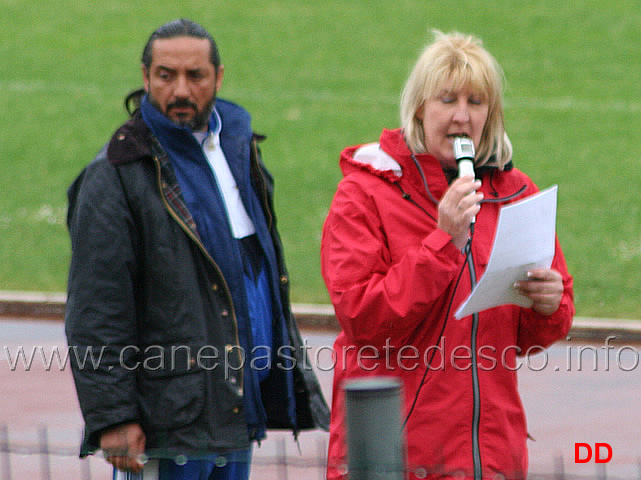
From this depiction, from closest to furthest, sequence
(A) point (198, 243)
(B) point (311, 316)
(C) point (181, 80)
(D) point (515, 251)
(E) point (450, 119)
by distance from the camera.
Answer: (D) point (515, 251) < (E) point (450, 119) < (A) point (198, 243) < (C) point (181, 80) < (B) point (311, 316)

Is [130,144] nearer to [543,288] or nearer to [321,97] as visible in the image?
[543,288]

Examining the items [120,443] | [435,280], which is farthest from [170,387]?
[435,280]

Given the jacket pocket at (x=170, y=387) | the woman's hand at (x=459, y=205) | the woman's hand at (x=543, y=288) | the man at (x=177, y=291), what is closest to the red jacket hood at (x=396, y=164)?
the woman's hand at (x=459, y=205)

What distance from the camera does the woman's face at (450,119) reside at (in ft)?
11.4

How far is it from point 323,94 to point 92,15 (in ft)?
30.0

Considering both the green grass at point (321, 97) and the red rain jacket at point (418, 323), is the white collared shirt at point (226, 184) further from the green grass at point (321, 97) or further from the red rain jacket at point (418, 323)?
the green grass at point (321, 97)

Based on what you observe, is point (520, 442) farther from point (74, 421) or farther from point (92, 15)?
point (92, 15)

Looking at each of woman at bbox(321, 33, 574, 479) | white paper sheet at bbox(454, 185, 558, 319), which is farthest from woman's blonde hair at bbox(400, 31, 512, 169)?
white paper sheet at bbox(454, 185, 558, 319)

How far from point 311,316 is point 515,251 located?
6.74 metres

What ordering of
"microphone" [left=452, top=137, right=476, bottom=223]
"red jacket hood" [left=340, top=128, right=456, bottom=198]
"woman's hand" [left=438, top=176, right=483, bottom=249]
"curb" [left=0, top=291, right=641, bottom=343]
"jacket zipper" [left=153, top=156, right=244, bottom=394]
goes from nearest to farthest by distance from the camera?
"woman's hand" [left=438, top=176, right=483, bottom=249], "microphone" [left=452, top=137, right=476, bottom=223], "red jacket hood" [left=340, top=128, right=456, bottom=198], "jacket zipper" [left=153, top=156, right=244, bottom=394], "curb" [left=0, top=291, right=641, bottom=343]

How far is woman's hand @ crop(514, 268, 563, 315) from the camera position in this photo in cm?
342

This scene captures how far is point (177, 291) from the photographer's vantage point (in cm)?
355

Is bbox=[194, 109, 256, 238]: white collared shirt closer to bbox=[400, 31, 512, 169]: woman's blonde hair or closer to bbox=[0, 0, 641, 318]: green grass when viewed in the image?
bbox=[400, 31, 512, 169]: woman's blonde hair

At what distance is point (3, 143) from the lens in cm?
1919
